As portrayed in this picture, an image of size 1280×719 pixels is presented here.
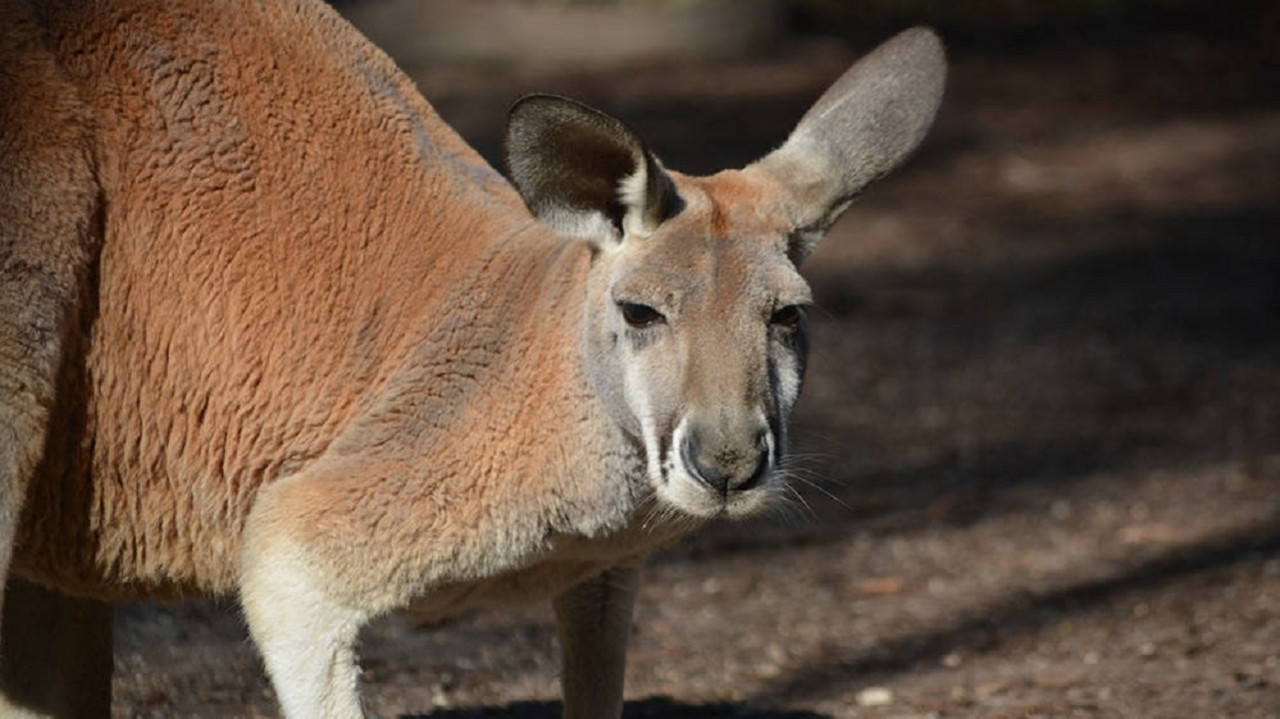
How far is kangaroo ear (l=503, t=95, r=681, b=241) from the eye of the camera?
3.85 m

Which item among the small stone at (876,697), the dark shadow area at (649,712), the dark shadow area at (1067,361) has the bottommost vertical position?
the dark shadow area at (649,712)

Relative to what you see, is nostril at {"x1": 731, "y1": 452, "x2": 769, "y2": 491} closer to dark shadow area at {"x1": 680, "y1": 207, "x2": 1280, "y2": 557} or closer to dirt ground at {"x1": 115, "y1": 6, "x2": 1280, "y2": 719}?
dirt ground at {"x1": 115, "y1": 6, "x2": 1280, "y2": 719}

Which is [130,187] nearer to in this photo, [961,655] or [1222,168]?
[961,655]

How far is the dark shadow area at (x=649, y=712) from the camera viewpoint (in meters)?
5.35

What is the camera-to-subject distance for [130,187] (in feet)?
13.7

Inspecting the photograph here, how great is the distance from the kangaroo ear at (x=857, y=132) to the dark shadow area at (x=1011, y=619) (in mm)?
2163

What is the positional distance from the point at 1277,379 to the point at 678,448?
6672 millimetres

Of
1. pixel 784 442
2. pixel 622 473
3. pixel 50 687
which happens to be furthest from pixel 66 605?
pixel 784 442

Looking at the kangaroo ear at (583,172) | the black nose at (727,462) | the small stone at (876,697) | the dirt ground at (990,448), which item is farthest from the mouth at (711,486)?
the small stone at (876,697)

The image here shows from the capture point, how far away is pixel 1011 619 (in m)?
6.71

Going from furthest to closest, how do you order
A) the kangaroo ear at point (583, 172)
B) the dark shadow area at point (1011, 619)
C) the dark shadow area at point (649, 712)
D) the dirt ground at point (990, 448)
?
the dark shadow area at point (1011, 619), the dirt ground at point (990, 448), the dark shadow area at point (649, 712), the kangaroo ear at point (583, 172)

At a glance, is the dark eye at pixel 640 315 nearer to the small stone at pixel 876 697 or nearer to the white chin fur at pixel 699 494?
the white chin fur at pixel 699 494

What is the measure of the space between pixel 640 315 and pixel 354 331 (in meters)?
0.79

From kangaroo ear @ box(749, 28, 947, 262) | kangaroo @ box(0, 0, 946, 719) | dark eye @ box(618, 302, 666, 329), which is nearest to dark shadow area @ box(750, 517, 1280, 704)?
kangaroo @ box(0, 0, 946, 719)
